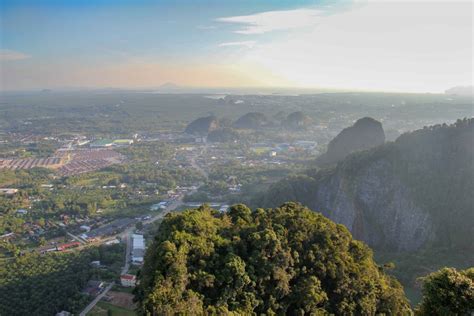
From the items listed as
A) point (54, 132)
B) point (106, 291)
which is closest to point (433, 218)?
point (106, 291)

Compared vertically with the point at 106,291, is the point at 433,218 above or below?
above

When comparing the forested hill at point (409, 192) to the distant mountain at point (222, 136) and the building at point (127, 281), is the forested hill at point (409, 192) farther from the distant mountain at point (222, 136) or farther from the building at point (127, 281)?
the distant mountain at point (222, 136)

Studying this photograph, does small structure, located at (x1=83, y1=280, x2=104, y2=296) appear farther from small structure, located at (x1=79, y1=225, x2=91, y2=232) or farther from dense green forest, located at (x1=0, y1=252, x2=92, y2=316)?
small structure, located at (x1=79, y1=225, x2=91, y2=232)

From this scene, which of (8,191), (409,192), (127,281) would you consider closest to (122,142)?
(8,191)

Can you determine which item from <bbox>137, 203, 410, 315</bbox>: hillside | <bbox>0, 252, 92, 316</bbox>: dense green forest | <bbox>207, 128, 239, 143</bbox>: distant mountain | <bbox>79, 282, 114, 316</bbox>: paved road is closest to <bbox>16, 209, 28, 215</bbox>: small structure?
<bbox>0, 252, 92, 316</bbox>: dense green forest

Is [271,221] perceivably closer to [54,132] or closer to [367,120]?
[367,120]

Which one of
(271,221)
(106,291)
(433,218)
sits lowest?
(106,291)

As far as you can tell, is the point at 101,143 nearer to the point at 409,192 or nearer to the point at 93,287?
the point at 93,287
